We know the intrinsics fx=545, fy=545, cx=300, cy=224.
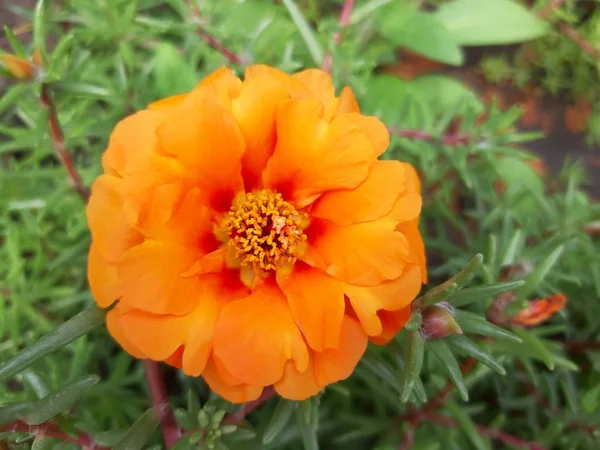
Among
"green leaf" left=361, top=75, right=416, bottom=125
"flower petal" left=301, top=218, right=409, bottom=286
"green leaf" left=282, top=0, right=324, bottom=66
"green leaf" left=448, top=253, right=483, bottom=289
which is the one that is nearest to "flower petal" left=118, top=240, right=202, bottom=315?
"flower petal" left=301, top=218, right=409, bottom=286

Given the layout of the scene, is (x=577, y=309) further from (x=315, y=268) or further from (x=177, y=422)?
(x=177, y=422)

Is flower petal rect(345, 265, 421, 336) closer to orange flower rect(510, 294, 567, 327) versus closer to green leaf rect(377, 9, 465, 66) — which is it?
orange flower rect(510, 294, 567, 327)

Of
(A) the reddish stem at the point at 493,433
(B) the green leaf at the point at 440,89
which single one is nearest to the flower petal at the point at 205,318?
(A) the reddish stem at the point at 493,433

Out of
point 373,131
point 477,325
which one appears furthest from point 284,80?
point 477,325

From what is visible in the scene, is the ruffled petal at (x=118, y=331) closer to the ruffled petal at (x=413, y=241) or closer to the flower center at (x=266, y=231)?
the flower center at (x=266, y=231)

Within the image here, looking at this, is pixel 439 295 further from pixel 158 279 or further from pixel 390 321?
pixel 158 279
